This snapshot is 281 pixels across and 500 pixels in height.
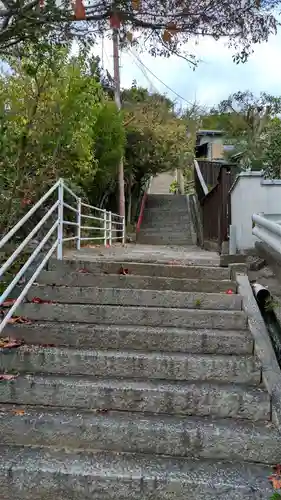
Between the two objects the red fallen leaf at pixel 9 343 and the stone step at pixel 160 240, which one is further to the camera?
the stone step at pixel 160 240

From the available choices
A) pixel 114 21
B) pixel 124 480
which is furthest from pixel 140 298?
pixel 114 21

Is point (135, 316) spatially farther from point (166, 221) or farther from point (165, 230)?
point (166, 221)

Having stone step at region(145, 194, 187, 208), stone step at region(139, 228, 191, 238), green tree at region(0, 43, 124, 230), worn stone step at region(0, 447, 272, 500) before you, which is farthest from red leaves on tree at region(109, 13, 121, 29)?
stone step at region(145, 194, 187, 208)

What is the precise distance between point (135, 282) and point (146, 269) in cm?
31

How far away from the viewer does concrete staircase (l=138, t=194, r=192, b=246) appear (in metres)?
14.5

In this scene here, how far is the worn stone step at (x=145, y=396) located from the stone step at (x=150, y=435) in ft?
0.25

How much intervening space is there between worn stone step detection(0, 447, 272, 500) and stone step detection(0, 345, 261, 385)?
64 centimetres

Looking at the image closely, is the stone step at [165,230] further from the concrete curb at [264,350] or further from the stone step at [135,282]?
the concrete curb at [264,350]

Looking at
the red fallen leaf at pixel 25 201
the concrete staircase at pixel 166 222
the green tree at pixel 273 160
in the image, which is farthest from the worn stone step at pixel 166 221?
the red fallen leaf at pixel 25 201

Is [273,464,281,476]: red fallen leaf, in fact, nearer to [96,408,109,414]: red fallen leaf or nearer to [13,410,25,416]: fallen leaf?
[96,408,109,414]: red fallen leaf

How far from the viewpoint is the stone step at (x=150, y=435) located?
2.42 meters

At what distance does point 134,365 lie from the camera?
9.65 ft

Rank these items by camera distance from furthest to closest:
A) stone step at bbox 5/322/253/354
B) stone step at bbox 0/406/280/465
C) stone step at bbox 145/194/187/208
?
stone step at bbox 145/194/187/208 → stone step at bbox 5/322/253/354 → stone step at bbox 0/406/280/465

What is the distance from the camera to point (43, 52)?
14.8 feet
